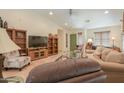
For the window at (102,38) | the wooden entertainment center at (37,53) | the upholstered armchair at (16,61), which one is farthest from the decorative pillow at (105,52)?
the upholstered armchair at (16,61)

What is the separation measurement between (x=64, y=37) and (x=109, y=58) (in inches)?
39.0

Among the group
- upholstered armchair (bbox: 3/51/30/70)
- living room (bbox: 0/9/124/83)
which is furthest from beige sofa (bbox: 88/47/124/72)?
upholstered armchair (bbox: 3/51/30/70)

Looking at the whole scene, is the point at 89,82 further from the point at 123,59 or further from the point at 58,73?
the point at 123,59

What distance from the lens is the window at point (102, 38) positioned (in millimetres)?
2307

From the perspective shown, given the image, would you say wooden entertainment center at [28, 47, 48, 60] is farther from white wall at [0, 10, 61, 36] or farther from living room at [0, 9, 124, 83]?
white wall at [0, 10, 61, 36]

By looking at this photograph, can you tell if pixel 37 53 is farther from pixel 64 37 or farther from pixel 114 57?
pixel 114 57

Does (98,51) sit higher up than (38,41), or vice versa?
(38,41)

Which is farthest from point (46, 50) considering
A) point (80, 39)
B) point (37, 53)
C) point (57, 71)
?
point (57, 71)

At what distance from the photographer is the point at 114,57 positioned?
250cm

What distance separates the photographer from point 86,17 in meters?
2.21

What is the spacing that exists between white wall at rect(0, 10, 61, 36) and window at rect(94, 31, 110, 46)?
2.37 feet

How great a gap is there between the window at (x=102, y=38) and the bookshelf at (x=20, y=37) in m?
1.24

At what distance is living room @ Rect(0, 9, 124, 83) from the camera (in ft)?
6.82
